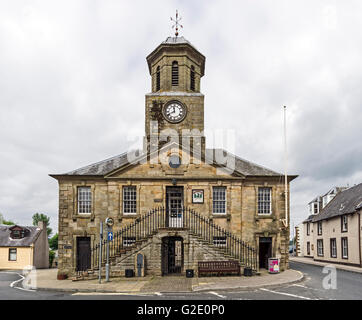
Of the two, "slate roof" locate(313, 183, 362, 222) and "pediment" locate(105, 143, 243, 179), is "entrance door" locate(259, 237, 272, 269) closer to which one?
"pediment" locate(105, 143, 243, 179)

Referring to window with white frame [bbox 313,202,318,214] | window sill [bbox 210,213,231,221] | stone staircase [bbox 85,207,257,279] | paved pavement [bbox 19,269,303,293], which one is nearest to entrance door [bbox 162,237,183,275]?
stone staircase [bbox 85,207,257,279]

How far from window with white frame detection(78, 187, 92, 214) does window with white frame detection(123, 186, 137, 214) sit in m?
2.39

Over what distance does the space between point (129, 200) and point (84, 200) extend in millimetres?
3094

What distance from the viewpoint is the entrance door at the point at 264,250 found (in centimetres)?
2573

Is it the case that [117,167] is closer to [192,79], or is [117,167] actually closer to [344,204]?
[192,79]

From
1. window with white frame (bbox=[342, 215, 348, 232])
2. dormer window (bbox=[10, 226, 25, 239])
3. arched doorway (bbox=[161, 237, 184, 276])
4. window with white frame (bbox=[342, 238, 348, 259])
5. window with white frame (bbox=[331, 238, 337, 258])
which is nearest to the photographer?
arched doorway (bbox=[161, 237, 184, 276])

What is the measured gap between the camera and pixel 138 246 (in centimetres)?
2261

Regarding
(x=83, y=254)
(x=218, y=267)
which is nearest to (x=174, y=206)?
(x=218, y=267)

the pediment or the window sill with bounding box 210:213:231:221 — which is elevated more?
the pediment

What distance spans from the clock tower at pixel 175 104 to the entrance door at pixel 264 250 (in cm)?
881

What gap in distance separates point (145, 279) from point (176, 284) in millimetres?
2656

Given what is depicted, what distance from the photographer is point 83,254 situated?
25.3 meters

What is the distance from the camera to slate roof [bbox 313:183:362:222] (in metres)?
32.7
